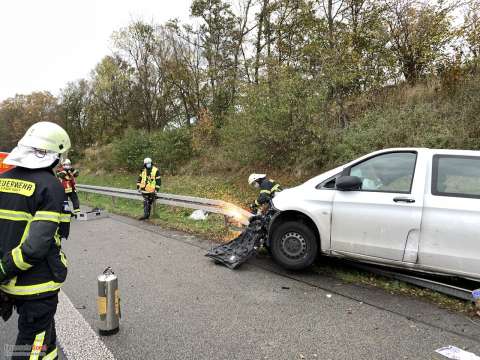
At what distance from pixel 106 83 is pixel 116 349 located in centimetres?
2989

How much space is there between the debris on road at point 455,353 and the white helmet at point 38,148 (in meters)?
3.57

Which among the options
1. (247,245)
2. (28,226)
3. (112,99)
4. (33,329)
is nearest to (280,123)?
(247,245)

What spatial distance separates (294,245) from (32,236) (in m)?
3.61

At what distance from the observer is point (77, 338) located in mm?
3412

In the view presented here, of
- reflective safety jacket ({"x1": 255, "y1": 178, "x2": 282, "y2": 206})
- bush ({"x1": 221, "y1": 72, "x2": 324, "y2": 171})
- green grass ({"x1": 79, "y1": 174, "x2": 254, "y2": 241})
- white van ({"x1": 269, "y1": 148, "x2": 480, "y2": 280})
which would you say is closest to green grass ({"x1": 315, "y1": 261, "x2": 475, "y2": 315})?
white van ({"x1": 269, "y1": 148, "x2": 480, "y2": 280})

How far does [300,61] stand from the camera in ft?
47.4

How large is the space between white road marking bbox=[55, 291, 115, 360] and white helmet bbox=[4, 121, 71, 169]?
186cm

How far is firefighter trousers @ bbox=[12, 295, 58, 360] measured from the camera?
2.30 metres

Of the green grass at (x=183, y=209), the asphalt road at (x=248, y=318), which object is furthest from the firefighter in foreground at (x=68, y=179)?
the asphalt road at (x=248, y=318)

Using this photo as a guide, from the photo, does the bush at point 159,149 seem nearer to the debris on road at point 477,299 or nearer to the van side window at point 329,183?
the van side window at point 329,183

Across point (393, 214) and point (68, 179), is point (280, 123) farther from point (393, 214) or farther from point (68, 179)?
point (393, 214)

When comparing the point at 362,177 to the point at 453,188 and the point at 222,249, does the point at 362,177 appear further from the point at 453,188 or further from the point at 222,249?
the point at 222,249

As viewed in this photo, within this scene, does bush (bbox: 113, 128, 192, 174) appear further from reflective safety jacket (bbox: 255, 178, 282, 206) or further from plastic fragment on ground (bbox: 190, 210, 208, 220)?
reflective safety jacket (bbox: 255, 178, 282, 206)

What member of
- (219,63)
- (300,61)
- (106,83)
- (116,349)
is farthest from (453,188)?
(106,83)
